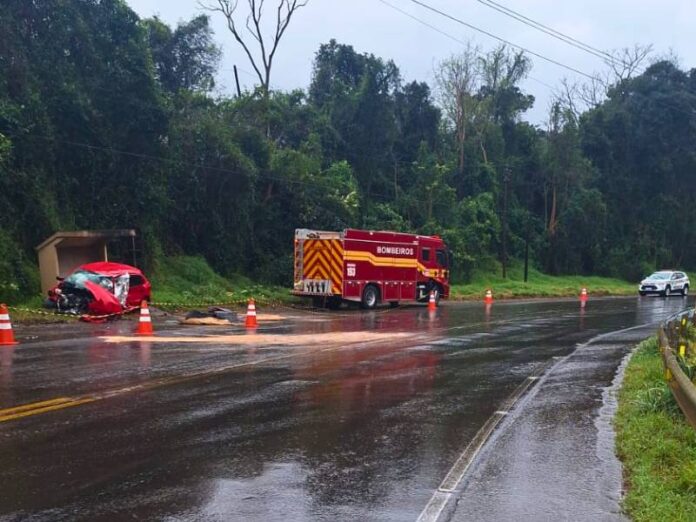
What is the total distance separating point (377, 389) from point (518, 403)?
6.25 feet

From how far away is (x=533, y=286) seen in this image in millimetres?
46500

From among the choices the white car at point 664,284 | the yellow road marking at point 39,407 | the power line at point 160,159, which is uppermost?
the power line at point 160,159

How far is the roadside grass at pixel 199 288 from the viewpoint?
87.0ft

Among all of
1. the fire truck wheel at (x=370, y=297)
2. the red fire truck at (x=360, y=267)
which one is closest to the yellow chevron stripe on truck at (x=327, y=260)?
Answer: the red fire truck at (x=360, y=267)

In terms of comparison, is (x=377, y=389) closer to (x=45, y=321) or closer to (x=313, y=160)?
(x=45, y=321)

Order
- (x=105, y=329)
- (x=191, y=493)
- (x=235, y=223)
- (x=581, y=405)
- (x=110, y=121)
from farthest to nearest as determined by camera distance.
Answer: (x=235, y=223) → (x=110, y=121) → (x=105, y=329) → (x=581, y=405) → (x=191, y=493)

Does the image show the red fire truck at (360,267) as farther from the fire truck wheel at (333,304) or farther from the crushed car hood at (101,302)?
the crushed car hood at (101,302)

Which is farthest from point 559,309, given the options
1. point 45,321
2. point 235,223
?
point 45,321

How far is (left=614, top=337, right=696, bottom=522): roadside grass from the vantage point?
16.9 feet

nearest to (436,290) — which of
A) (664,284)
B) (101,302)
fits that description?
(101,302)

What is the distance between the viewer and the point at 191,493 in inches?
211

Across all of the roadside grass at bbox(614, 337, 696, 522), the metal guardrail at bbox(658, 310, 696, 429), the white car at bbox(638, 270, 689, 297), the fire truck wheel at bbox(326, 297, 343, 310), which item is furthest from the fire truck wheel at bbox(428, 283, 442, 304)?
the roadside grass at bbox(614, 337, 696, 522)

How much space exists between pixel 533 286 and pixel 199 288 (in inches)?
986

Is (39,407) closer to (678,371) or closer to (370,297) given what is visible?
(678,371)
